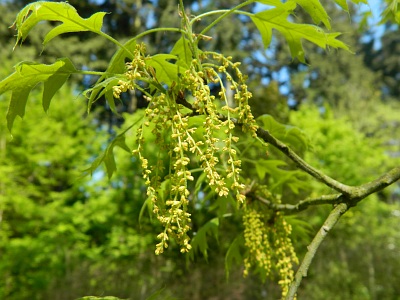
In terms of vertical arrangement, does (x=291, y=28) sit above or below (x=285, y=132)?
above

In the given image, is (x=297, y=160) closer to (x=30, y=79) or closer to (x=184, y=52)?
(x=184, y=52)

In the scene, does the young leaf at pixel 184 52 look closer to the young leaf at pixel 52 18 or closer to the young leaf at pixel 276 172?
the young leaf at pixel 52 18

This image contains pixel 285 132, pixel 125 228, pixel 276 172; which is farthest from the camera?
pixel 125 228

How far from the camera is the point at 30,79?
3.44ft

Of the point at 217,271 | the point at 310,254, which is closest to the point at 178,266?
the point at 217,271

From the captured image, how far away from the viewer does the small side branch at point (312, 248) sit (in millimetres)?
937

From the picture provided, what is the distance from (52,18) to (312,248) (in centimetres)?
82

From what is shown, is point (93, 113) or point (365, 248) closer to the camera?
point (365, 248)

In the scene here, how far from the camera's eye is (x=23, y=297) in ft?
34.3

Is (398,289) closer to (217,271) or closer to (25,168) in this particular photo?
(217,271)

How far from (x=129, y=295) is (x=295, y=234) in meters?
9.10

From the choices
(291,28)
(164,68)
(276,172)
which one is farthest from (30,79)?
(276,172)

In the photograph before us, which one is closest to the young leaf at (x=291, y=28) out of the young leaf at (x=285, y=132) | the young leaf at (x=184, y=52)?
the young leaf at (x=184, y=52)

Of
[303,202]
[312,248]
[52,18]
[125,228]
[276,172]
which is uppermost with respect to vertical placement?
[125,228]
